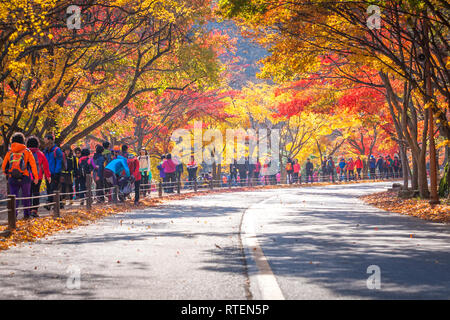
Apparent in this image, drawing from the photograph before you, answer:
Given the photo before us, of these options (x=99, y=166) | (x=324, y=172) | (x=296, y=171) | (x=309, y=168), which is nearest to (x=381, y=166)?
(x=324, y=172)

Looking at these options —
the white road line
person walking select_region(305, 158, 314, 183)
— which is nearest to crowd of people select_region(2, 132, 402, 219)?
the white road line

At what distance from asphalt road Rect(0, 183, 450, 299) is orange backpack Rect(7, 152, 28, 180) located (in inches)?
78.3

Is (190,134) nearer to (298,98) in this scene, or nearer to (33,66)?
(298,98)

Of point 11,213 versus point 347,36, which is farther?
point 347,36

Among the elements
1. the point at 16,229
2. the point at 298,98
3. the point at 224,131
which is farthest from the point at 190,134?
the point at 16,229

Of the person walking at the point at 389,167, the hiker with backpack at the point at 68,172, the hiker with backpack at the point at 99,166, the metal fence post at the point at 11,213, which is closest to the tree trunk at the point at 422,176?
the hiker with backpack at the point at 99,166

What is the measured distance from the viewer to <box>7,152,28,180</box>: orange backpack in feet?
47.5

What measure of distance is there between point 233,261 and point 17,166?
749 cm

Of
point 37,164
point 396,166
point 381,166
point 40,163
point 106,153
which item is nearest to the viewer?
point 37,164

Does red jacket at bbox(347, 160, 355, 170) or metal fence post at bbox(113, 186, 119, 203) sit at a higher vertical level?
red jacket at bbox(347, 160, 355, 170)

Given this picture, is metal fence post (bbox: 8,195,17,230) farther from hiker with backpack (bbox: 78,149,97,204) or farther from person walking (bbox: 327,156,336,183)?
person walking (bbox: 327,156,336,183)

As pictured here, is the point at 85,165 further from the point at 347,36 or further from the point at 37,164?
the point at 347,36

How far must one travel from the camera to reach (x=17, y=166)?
14.5 m

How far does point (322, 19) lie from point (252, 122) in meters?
29.2
